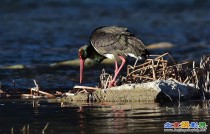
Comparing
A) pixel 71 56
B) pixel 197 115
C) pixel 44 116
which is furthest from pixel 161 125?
pixel 71 56

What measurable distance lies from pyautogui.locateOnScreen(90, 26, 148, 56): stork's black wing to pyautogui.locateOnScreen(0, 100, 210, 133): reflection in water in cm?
133

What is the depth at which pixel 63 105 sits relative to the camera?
1077cm

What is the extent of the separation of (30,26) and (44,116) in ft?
67.8

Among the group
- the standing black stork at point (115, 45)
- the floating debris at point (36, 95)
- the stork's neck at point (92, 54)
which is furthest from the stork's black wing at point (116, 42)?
the floating debris at point (36, 95)

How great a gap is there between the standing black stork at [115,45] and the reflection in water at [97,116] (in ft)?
4.07

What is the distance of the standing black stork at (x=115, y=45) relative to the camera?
11852mm

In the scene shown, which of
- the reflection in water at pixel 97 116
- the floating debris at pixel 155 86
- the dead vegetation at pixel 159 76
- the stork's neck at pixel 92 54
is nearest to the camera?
the reflection in water at pixel 97 116

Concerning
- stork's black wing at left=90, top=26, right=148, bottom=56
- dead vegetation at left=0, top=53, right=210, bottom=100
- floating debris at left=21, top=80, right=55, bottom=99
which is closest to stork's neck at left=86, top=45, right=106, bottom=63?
stork's black wing at left=90, top=26, right=148, bottom=56

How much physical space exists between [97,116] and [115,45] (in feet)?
9.33

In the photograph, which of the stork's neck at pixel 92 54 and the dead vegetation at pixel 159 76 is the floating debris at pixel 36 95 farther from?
the stork's neck at pixel 92 54

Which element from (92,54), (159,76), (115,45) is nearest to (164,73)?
(159,76)

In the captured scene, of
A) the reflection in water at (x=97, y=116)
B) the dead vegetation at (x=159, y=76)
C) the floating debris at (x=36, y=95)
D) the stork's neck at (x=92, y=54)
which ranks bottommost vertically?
the reflection in water at (x=97, y=116)

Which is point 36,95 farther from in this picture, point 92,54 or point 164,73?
point 164,73

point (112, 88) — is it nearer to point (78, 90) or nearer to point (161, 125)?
point (78, 90)
